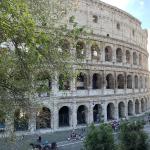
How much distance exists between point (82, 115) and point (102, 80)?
14.2 feet

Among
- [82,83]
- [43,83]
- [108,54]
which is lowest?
[43,83]

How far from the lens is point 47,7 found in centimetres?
1155

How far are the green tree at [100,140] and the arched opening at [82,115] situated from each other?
680 inches

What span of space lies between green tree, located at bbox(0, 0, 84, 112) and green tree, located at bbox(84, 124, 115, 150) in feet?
19.8

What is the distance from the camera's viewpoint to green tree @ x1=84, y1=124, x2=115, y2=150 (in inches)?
662

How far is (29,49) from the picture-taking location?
32.9 feet

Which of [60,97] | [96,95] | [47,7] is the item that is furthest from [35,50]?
[96,95]

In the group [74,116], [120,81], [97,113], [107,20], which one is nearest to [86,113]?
[74,116]

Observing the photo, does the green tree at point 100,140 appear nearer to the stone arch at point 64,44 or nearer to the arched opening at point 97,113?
the stone arch at point 64,44

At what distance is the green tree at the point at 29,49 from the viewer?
9.50 metres

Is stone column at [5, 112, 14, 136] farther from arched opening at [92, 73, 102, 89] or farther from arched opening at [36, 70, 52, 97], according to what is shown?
arched opening at [92, 73, 102, 89]

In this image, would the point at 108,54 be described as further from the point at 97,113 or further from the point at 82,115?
the point at 82,115

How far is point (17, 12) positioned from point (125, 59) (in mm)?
31429

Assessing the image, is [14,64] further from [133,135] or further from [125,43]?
[125,43]
